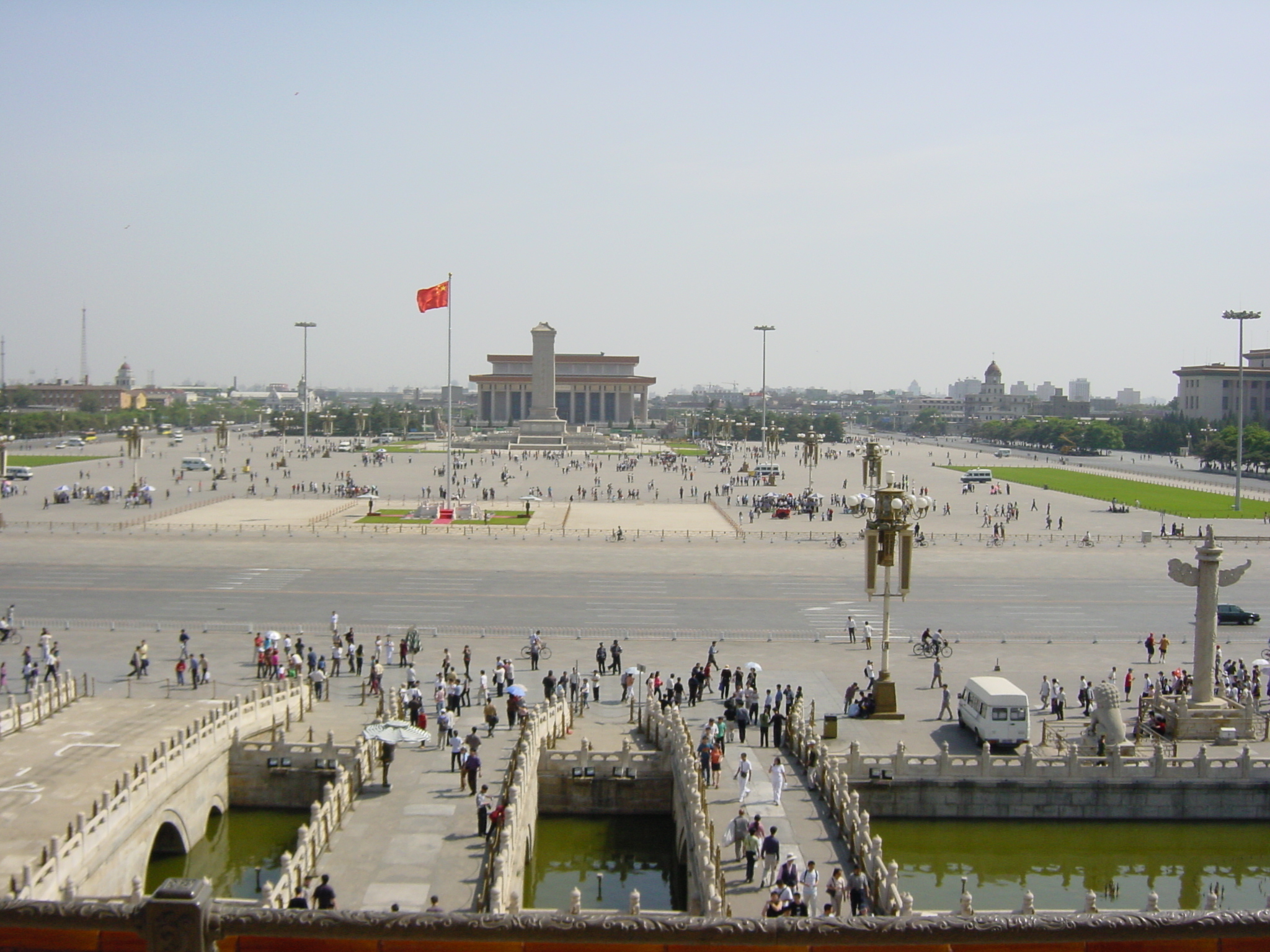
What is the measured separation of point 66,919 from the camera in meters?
5.36

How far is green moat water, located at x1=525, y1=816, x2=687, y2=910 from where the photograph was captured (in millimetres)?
19125

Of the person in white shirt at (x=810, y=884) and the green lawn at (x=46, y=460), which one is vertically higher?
the green lawn at (x=46, y=460)

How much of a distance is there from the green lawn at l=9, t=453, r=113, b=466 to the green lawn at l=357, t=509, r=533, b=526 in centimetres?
5316

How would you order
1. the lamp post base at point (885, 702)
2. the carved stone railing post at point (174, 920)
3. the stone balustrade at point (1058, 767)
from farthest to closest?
the lamp post base at point (885, 702) → the stone balustrade at point (1058, 767) → the carved stone railing post at point (174, 920)

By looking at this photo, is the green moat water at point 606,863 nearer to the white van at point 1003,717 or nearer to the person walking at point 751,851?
the person walking at point 751,851

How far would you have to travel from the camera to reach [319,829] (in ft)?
58.3

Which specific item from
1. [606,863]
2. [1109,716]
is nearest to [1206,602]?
[1109,716]

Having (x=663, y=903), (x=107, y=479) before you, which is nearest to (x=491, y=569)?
(x=663, y=903)

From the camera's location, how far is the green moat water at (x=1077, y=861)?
19.1 meters

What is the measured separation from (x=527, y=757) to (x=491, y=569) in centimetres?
2672

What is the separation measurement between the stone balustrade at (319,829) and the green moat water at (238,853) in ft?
2.00

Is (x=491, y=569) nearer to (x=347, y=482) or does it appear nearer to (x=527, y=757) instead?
(x=527, y=757)

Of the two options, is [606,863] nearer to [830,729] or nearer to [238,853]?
[830,729]

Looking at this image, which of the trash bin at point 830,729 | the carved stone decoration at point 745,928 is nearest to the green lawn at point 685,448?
the trash bin at point 830,729
